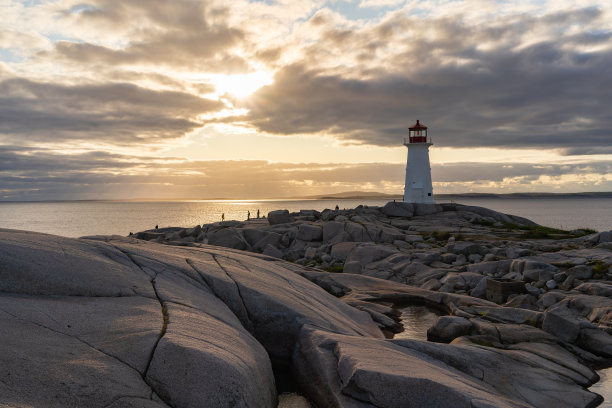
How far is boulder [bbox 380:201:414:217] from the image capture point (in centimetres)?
4856

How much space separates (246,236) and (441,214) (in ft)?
75.2

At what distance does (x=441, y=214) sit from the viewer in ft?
160

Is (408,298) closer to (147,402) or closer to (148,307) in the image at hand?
(148,307)

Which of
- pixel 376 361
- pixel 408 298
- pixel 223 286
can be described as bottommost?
pixel 408 298

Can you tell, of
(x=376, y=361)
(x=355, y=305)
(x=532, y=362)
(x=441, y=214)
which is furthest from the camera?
(x=441, y=214)

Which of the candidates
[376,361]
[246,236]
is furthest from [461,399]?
[246,236]

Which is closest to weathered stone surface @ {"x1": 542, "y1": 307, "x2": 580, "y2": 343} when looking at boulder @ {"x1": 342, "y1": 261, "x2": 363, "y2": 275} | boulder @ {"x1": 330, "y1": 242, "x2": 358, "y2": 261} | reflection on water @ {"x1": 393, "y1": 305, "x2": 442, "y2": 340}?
reflection on water @ {"x1": 393, "y1": 305, "x2": 442, "y2": 340}

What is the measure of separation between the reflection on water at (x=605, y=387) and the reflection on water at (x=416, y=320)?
4944 mm

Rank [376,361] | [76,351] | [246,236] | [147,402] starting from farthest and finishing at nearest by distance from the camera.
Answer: [246,236] → [376,361] → [76,351] → [147,402]

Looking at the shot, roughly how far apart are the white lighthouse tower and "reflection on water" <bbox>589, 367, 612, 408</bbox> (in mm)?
41415

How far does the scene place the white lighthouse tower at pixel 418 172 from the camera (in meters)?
53.6

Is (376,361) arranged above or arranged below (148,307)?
below

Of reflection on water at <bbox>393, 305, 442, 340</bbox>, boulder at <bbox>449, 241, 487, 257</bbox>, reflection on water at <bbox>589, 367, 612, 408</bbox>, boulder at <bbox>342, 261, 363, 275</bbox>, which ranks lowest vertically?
reflection on water at <bbox>589, 367, 612, 408</bbox>

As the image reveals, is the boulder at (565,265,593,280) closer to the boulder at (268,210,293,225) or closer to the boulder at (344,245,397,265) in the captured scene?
the boulder at (344,245,397,265)
